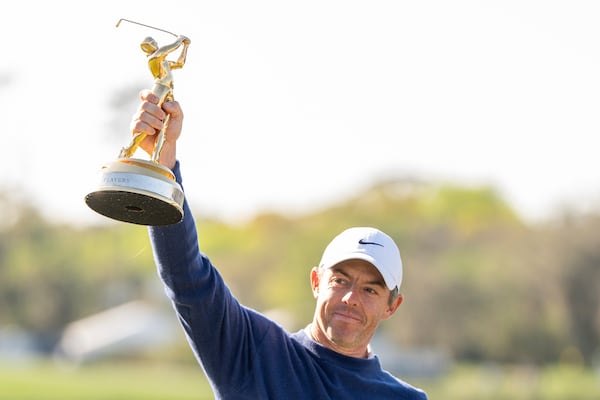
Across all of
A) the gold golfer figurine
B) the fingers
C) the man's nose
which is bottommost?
the man's nose

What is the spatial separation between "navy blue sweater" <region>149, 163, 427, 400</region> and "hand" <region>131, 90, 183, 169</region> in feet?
0.23

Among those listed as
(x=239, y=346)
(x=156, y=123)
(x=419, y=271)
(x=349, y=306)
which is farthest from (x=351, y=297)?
(x=419, y=271)

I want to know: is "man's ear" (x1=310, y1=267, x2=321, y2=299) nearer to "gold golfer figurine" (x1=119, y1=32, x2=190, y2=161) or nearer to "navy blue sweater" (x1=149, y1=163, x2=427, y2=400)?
"navy blue sweater" (x1=149, y1=163, x2=427, y2=400)

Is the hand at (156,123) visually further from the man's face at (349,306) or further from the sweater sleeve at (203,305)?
the man's face at (349,306)

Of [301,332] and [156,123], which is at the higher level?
[156,123]

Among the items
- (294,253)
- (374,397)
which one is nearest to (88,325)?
(294,253)

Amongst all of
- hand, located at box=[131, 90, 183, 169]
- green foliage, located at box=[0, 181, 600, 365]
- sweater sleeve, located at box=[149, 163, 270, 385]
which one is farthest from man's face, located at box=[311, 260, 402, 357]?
green foliage, located at box=[0, 181, 600, 365]

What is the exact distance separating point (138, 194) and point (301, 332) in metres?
0.89

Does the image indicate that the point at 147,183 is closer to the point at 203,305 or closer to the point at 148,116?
the point at 148,116

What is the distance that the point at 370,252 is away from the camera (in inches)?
139

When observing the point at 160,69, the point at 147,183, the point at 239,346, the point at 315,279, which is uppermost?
the point at 160,69

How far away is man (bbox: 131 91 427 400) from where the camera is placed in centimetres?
332

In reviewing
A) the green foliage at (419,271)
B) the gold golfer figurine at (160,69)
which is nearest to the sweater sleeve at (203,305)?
the gold golfer figurine at (160,69)

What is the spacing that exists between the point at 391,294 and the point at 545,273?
37491 mm
